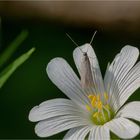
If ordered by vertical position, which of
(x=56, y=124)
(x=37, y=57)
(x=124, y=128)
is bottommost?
(x=124, y=128)

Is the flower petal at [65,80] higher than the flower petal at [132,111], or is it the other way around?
the flower petal at [65,80]

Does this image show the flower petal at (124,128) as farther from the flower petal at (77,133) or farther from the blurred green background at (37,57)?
the blurred green background at (37,57)

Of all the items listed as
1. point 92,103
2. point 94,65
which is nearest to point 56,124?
point 92,103

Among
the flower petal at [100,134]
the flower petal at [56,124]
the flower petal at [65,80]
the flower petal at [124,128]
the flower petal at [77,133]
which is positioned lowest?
the flower petal at [124,128]

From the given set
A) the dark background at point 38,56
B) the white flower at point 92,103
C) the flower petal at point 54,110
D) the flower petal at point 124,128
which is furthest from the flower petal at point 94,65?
the dark background at point 38,56

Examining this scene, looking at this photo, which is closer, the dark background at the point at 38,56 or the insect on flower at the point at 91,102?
the insect on flower at the point at 91,102

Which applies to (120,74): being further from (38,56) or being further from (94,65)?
(38,56)

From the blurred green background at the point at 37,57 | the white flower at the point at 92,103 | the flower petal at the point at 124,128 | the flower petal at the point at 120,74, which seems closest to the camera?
the flower petal at the point at 124,128
